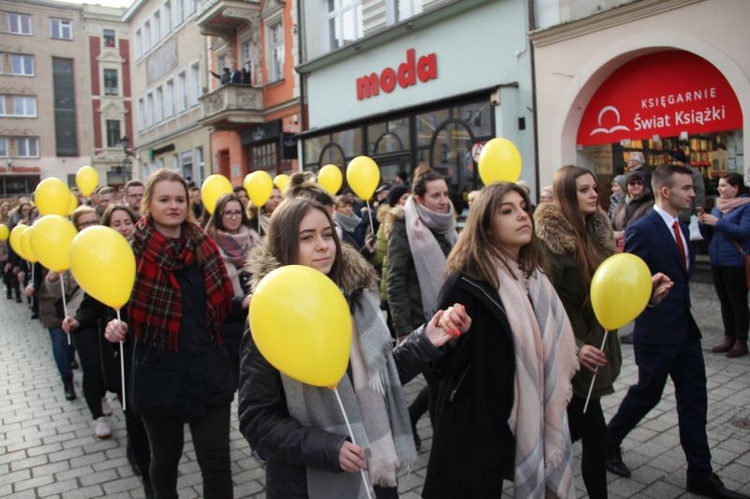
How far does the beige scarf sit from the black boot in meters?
5.19

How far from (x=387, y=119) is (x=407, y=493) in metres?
11.6

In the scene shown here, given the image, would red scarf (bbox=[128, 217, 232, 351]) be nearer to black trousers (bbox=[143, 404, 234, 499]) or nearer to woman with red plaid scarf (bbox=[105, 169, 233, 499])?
woman with red plaid scarf (bbox=[105, 169, 233, 499])

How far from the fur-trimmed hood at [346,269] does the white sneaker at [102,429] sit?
344cm

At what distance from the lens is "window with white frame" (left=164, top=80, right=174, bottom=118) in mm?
29594

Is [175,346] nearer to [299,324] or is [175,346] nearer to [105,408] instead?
[299,324]

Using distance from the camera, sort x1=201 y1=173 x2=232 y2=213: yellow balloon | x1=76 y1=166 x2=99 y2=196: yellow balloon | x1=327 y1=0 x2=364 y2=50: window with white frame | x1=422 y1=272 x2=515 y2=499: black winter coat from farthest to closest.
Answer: x1=327 y1=0 x2=364 y2=50: window with white frame < x1=76 y1=166 x2=99 y2=196: yellow balloon < x1=201 y1=173 x2=232 y2=213: yellow balloon < x1=422 y1=272 x2=515 y2=499: black winter coat

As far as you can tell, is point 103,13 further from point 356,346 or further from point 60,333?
point 356,346

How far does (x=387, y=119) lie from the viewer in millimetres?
14469

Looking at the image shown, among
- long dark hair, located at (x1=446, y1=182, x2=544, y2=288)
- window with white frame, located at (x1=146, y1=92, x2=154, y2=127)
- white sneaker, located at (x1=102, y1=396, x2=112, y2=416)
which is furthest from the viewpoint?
window with white frame, located at (x1=146, y1=92, x2=154, y2=127)

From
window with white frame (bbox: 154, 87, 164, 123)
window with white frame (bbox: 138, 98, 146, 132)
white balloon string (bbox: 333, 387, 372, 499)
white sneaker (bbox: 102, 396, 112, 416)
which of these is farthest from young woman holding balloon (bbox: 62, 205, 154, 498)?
window with white frame (bbox: 138, 98, 146, 132)

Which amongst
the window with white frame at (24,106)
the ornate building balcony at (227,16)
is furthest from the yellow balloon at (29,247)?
the window with white frame at (24,106)

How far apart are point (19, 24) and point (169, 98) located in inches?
1180

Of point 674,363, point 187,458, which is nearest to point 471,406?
point 674,363

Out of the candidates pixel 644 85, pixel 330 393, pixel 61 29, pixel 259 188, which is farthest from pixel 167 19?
pixel 330 393
